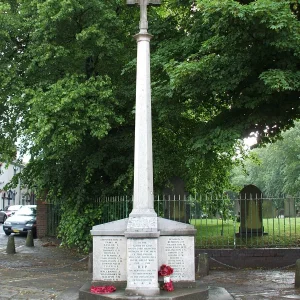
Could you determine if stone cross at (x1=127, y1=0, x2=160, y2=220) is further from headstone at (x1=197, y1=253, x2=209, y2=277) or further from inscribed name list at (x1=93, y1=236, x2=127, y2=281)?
headstone at (x1=197, y1=253, x2=209, y2=277)

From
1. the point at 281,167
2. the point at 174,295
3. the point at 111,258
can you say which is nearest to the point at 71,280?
the point at 111,258

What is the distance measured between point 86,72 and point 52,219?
9.89 meters

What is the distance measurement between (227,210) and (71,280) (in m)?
7.46

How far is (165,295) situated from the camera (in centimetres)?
862

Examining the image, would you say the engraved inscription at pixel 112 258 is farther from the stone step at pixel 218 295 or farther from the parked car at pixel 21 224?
the parked car at pixel 21 224

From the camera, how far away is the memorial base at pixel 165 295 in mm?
8477

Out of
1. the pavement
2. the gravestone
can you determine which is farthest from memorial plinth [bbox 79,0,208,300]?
the gravestone

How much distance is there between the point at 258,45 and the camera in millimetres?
12164

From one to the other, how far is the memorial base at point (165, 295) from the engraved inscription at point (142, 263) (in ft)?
0.92

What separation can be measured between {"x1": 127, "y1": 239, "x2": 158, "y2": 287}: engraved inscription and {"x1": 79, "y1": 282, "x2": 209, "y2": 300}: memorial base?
28 centimetres

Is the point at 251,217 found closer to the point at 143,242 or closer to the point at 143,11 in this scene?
the point at 143,242

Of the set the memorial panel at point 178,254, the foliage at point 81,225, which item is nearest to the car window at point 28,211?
the foliage at point 81,225

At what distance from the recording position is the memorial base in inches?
334

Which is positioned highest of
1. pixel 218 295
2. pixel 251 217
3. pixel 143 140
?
pixel 143 140
